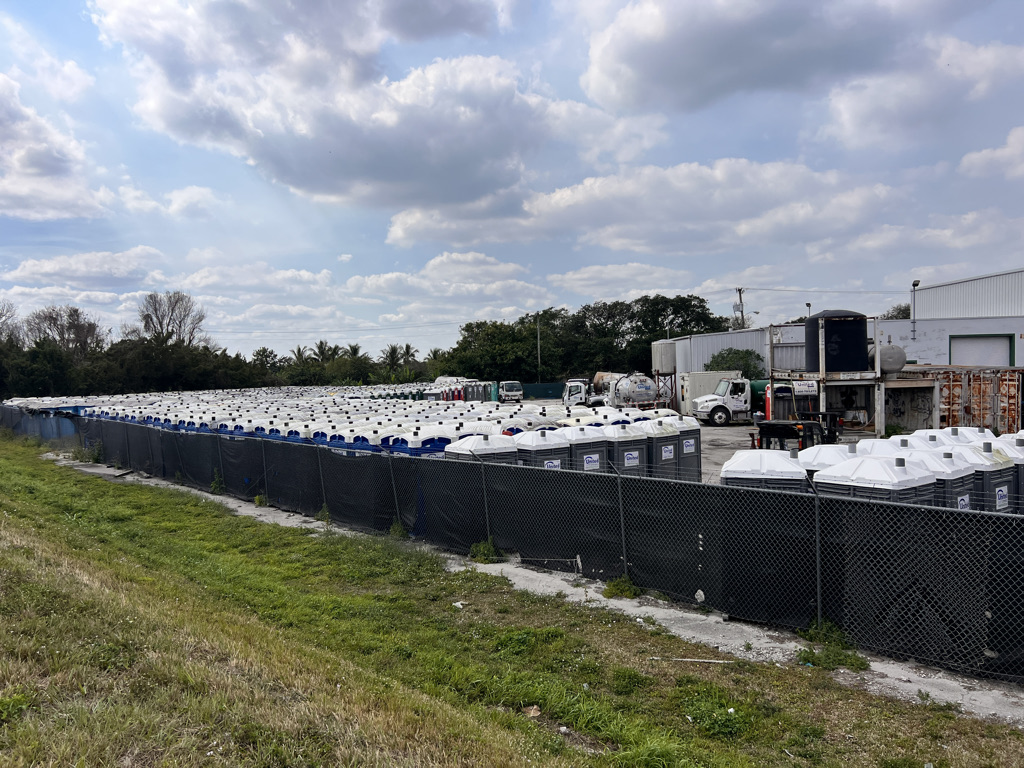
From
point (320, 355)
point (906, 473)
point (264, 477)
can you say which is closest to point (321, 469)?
point (264, 477)

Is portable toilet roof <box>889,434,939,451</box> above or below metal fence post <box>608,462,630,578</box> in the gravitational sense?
above

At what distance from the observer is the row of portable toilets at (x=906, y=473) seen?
22.0ft

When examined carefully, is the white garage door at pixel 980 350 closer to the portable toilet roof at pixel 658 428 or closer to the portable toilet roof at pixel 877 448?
the portable toilet roof at pixel 658 428

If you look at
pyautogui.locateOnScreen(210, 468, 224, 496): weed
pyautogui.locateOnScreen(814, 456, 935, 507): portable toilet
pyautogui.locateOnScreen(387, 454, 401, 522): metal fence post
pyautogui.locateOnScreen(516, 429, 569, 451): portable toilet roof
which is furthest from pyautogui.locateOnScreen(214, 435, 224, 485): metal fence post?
pyautogui.locateOnScreen(814, 456, 935, 507): portable toilet

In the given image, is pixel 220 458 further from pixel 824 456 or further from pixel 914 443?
pixel 914 443

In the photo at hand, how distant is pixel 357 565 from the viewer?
9523 mm

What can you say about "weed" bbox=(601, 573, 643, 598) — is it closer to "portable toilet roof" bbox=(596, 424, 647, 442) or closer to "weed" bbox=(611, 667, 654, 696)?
"weed" bbox=(611, 667, 654, 696)

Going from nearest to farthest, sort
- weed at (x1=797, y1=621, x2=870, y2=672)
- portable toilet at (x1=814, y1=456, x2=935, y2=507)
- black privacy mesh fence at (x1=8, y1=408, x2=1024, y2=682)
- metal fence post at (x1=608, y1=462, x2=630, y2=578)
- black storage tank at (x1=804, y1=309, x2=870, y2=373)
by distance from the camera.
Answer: black privacy mesh fence at (x1=8, y1=408, x2=1024, y2=682), weed at (x1=797, y1=621, x2=870, y2=672), portable toilet at (x1=814, y1=456, x2=935, y2=507), metal fence post at (x1=608, y1=462, x2=630, y2=578), black storage tank at (x1=804, y1=309, x2=870, y2=373)

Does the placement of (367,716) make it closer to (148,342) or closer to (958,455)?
(958,455)

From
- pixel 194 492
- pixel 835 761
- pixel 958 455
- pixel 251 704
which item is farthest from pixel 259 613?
pixel 194 492

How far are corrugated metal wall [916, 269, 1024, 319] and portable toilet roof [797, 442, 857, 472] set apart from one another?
3336cm

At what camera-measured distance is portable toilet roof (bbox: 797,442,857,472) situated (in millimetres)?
7936

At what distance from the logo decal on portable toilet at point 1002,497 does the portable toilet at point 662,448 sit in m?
4.99

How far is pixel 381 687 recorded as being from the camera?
475 cm
